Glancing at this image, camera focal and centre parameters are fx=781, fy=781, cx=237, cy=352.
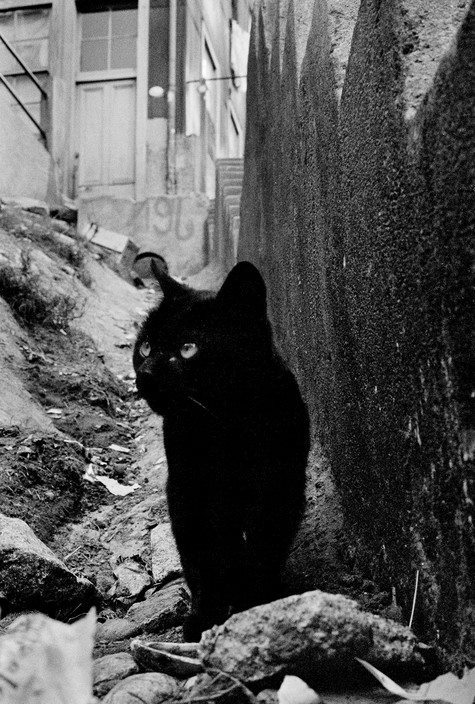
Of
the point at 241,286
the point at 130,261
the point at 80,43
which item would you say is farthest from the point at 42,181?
the point at 241,286

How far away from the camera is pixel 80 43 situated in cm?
1252

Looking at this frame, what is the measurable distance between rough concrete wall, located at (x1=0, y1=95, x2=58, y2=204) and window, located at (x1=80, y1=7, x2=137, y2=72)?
2579 millimetres

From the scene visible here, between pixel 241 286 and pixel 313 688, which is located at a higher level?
pixel 241 286

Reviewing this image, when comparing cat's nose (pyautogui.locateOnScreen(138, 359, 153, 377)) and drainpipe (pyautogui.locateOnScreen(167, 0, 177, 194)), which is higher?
drainpipe (pyautogui.locateOnScreen(167, 0, 177, 194))

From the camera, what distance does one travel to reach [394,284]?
1.56 m

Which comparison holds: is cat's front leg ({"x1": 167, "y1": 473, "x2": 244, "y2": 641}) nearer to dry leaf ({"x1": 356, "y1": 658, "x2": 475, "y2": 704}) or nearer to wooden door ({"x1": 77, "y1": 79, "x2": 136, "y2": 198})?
dry leaf ({"x1": 356, "y1": 658, "x2": 475, "y2": 704})

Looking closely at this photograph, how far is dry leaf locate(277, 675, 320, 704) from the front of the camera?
1261 mm

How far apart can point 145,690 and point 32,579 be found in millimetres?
863

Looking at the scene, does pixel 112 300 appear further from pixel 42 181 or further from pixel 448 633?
pixel 448 633

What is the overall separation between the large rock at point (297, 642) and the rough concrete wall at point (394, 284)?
132mm

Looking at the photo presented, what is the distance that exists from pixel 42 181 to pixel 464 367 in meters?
9.99

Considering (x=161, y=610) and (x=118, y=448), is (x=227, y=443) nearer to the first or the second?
(x=161, y=610)

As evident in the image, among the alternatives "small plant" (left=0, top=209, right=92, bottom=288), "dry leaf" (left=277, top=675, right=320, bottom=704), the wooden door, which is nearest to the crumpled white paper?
"dry leaf" (left=277, top=675, right=320, bottom=704)

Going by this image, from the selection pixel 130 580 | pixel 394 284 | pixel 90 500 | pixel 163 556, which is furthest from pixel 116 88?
Answer: pixel 394 284
